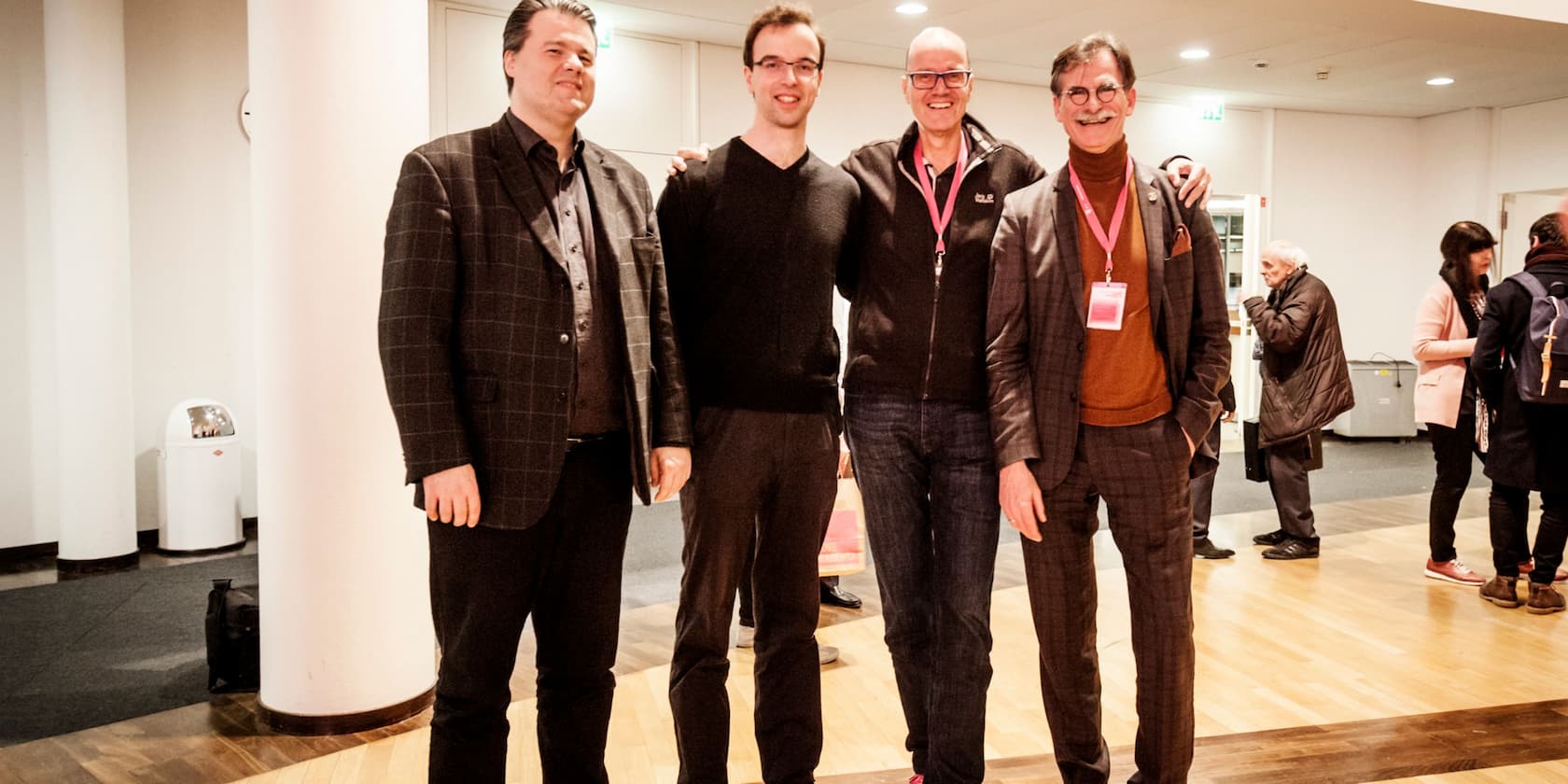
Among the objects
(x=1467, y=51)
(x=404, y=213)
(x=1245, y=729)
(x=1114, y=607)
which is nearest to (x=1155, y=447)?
(x=1245, y=729)

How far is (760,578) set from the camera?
2.38 m

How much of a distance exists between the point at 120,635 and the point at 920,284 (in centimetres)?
377

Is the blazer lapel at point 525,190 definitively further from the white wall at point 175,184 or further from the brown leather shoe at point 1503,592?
the white wall at point 175,184

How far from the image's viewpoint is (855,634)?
14.0 feet

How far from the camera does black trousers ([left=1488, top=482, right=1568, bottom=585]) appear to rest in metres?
4.57

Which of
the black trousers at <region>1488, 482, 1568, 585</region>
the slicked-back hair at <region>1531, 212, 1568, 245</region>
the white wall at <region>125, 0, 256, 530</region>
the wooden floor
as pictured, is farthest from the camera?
the white wall at <region>125, 0, 256, 530</region>

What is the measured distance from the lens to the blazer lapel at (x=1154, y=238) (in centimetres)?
233

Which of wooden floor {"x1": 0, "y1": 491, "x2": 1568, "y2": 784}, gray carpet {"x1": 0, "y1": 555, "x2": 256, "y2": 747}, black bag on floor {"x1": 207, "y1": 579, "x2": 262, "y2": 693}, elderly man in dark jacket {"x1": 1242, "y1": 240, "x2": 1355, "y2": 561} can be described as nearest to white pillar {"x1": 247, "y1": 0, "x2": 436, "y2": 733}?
wooden floor {"x1": 0, "y1": 491, "x2": 1568, "y2": 784}

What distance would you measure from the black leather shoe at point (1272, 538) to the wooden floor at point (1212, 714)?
2.88 ft

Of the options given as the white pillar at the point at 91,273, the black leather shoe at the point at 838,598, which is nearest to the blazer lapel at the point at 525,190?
the black leather shoe at the point at 838,598

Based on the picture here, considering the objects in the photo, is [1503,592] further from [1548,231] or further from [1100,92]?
[1100,92]

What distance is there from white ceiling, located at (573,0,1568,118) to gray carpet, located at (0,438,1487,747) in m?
3.11

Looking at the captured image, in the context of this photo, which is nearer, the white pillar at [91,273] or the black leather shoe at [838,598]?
the black leather shoe at [838,598]

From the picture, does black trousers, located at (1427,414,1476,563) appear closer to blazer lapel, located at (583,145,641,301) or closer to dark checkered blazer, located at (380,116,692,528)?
blazer lapel, located at (583,145,641,301)
